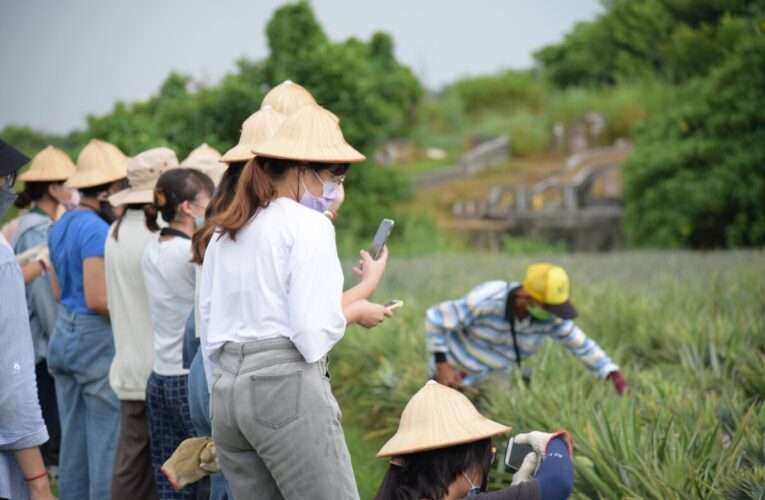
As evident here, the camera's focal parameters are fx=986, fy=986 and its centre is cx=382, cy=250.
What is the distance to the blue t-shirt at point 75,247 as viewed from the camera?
4.81 metres

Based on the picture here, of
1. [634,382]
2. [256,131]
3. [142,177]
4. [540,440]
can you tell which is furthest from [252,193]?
[634,382]

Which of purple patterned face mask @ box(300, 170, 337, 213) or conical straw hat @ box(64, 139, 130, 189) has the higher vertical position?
conical straw hat @ box(64, 139, 130, 189)

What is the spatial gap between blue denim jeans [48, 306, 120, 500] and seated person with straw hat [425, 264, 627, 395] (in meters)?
1.86

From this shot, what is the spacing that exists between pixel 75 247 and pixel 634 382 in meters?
3.48

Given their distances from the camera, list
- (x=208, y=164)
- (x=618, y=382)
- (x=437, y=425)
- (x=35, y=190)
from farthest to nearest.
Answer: (x=35, y=190)
(x=618, y=382)
(x=208, y=164)
(x=437, y=425)

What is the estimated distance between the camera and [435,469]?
3180 millimetres

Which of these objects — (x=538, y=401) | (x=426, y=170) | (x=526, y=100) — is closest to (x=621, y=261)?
(x=538, y=401)

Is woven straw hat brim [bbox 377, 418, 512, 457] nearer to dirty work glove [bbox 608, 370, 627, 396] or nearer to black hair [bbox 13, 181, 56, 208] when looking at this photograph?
dirty work glove [bbox 608, 370, 627, 396]

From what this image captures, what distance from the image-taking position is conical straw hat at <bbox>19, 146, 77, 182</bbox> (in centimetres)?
599

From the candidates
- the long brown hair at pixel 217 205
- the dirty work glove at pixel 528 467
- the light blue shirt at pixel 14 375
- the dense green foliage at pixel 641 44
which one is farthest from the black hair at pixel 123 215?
the dense green foliage at pixel 641 44

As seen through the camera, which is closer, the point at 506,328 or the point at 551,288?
the point at 551,288

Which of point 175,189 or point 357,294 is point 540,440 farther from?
point 175,189

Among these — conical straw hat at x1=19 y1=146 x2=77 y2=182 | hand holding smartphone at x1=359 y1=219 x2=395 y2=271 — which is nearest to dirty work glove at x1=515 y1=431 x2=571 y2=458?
hand holding smartphone at x1=359 y1=219 x2=395 y2=271

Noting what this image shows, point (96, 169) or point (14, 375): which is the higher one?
point (96, 169)
